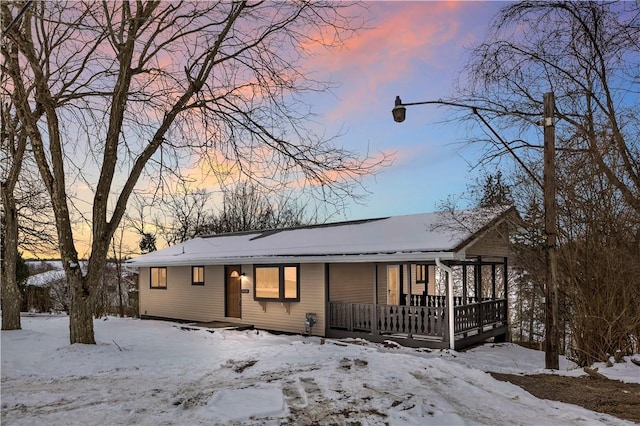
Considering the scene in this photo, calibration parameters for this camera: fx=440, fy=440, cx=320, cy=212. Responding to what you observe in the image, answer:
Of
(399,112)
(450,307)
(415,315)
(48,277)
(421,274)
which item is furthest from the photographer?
(48,277)

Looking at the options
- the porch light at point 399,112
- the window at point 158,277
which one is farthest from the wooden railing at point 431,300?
the window at point 158,277

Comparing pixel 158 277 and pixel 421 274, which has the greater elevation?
pixel 421 274

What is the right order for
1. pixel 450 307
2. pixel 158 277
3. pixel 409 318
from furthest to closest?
pixel 158 277 < pixel 409 318 < pixel 450 307

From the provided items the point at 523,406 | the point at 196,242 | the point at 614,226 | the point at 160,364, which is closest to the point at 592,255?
the point at 614,226

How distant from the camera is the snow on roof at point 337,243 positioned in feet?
38.0

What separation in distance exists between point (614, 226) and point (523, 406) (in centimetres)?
508

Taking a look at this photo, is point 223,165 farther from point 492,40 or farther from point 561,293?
point 561,293

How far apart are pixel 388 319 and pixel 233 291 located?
652 centimetres

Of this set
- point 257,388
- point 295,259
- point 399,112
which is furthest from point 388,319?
point 257,388

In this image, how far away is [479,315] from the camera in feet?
41.3

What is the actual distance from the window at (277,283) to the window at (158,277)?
5.70m

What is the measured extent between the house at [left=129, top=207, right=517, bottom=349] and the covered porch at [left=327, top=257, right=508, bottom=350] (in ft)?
0.10

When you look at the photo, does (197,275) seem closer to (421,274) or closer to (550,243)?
(421,274)

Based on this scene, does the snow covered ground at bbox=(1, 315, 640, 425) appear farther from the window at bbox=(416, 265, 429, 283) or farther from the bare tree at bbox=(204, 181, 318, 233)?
the bare tree at bbox=(204, 181, 318, 233)
